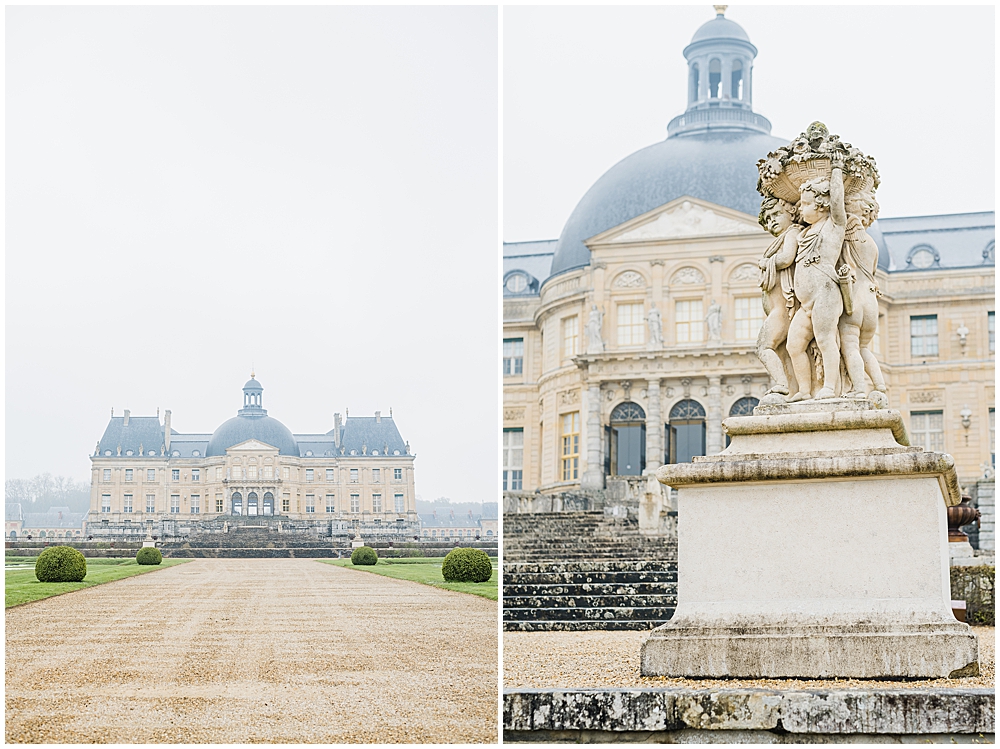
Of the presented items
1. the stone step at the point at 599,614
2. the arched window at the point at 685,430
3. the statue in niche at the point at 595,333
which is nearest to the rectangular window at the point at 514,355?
the statue in niche at the point at 595,333

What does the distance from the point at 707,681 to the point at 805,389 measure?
1599 millimetres

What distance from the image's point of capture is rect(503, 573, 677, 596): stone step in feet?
32.6

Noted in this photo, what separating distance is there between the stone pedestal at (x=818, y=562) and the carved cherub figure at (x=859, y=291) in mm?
304

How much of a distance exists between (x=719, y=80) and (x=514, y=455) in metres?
12.6

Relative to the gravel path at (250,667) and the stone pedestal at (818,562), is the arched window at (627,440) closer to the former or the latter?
the gravel path at (250,667)

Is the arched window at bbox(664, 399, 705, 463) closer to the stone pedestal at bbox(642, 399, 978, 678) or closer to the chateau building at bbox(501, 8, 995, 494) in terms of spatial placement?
the chateau building at bbox(501, 8, 995, 494)

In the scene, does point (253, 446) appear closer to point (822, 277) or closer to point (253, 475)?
point (253, 475)

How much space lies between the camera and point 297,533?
2369 cm

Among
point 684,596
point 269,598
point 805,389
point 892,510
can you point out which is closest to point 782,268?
point 805,389

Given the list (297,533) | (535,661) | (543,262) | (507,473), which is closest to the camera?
(535,661)

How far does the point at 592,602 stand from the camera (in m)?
9.46

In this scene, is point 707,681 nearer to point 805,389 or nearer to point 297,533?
point 805,389

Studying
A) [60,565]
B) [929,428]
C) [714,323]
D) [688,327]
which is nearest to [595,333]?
[688,327]

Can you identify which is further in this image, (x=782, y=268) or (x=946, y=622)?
(x=782, y=268)
